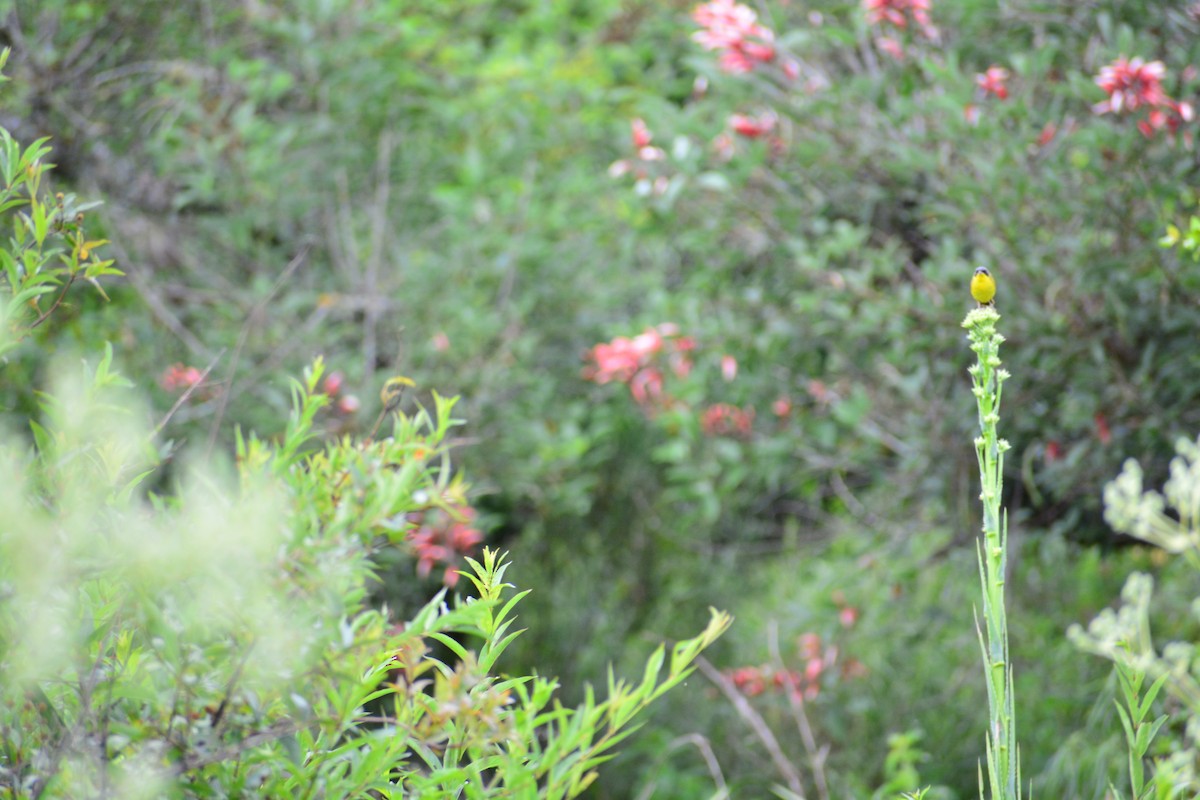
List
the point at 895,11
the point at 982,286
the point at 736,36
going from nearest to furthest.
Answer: the point at 982,286, the point at 895,11, the point at 736,36

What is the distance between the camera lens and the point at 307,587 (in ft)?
2.60

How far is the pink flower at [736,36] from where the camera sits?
2.87 m

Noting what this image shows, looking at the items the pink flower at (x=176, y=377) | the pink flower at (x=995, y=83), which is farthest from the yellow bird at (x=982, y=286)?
the pink flower at (x=176, y=377)

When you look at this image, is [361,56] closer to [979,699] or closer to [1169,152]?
[1169,152]

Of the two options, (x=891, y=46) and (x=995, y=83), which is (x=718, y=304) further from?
(x=995, y=83)

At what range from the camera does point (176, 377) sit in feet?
10.6

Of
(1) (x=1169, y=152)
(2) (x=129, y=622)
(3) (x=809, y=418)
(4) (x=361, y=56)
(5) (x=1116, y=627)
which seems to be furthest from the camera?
(4) (x=361, y=56)

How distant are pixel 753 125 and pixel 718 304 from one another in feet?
1.75

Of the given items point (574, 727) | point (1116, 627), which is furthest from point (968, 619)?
point (574, 727)

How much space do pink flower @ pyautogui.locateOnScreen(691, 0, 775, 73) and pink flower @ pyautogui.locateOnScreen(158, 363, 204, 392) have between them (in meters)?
1.68

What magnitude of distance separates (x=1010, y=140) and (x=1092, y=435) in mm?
691

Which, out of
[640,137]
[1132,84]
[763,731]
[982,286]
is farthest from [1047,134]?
[982,286]

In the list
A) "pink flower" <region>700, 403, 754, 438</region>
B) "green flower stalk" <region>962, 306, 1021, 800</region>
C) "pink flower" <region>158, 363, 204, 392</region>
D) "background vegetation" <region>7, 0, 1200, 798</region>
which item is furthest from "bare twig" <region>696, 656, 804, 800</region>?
"pink flower" <region>158, 363, 204, 392</region>

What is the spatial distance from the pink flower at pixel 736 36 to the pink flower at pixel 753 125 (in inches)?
5.6
